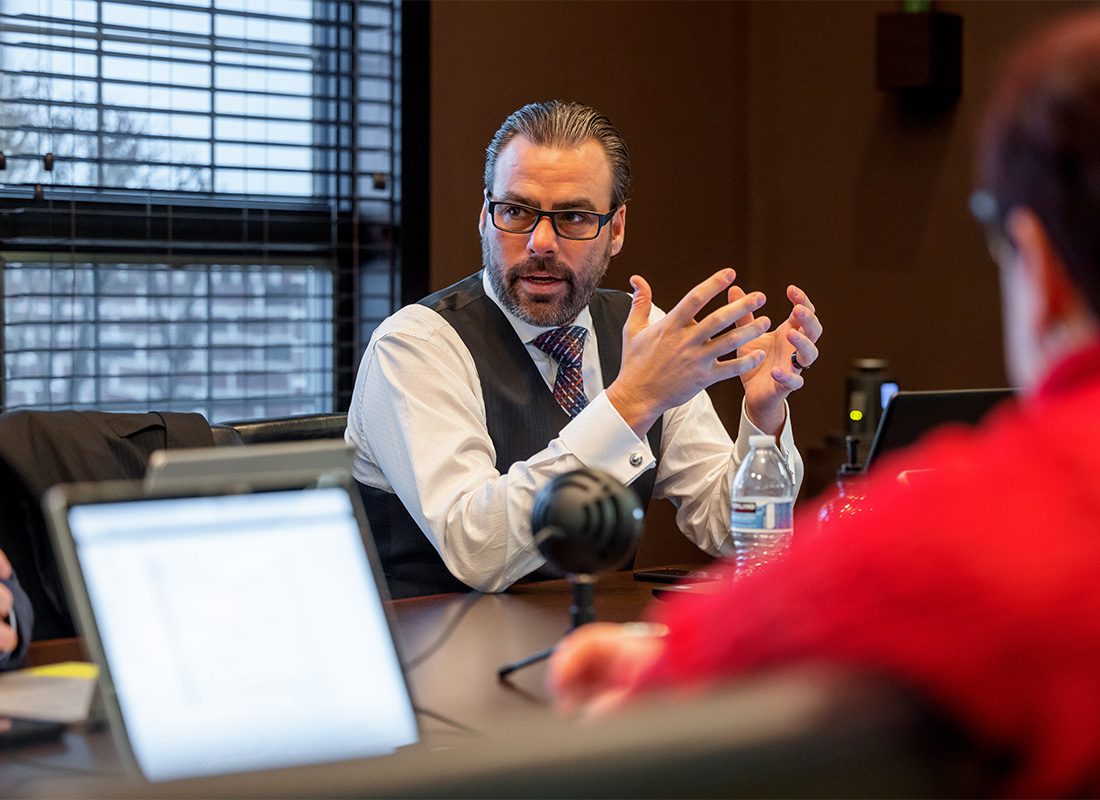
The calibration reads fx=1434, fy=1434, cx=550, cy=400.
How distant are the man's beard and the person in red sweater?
5.50ft

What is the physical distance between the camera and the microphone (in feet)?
4.11

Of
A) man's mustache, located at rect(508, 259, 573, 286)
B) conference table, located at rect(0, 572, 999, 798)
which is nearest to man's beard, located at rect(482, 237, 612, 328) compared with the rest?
man's mustache, located at rect(508, 259, 573, 286)

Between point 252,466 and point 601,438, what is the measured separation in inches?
37.4

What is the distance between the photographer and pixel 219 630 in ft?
3.24

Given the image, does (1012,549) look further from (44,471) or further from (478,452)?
(478,452)

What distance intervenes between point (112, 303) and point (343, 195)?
615 millimetres

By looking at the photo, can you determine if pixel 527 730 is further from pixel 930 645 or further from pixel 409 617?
pixel 409 617

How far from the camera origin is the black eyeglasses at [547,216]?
2332 mm

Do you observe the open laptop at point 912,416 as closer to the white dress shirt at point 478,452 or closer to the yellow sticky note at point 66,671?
the white dress shirt at point 478,452

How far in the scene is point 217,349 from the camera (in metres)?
3.21

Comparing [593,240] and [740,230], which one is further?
[740,230]

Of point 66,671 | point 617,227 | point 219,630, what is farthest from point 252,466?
point 617,227

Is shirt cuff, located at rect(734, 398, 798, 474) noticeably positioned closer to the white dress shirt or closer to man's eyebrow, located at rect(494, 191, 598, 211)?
the white dress shirt

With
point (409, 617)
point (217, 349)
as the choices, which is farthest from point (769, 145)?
point (409, 617)
